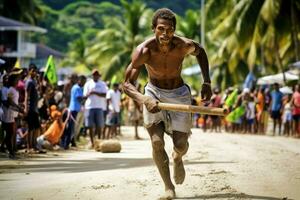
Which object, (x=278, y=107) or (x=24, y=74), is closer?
(x=24, y=74)

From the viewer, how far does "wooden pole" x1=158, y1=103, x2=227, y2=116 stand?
7.80 m

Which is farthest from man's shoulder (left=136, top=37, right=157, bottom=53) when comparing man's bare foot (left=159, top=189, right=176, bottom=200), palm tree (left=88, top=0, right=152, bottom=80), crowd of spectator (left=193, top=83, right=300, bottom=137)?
palm tree (left=88, top=0, right=152, bottom=80)

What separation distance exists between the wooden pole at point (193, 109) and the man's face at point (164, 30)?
77 cm

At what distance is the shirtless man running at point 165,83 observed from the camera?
8.37m

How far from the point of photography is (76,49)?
231 feet

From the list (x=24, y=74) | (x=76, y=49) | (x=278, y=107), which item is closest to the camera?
(x=24, y=74)

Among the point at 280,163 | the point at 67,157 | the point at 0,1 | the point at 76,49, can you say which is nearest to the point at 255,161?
the point at 280,163

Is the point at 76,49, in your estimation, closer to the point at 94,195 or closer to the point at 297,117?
the point at 297,117

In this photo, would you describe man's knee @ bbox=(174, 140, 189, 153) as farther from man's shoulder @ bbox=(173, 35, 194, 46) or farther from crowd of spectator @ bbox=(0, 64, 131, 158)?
crowd of spectator @ bbox=(0, 64, 131, 158)

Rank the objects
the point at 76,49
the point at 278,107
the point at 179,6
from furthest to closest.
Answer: the point at 179,6 < the point at 76,49 < the point at 278,107

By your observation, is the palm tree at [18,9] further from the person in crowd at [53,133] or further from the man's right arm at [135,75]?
the man's right arm at [135,75]

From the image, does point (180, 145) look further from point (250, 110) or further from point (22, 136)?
point (250, 110)

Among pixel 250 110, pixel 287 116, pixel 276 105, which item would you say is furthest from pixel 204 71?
pixel 250 110

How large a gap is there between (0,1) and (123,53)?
9671 mm
